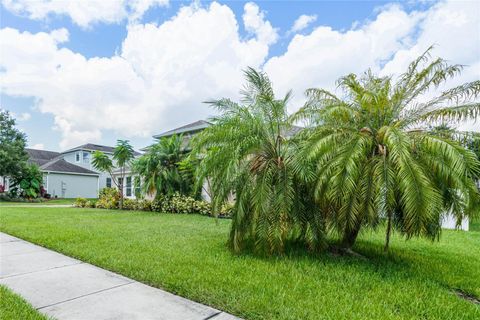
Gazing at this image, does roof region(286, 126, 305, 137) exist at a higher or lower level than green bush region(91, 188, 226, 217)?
higher

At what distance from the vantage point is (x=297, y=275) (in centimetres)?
498

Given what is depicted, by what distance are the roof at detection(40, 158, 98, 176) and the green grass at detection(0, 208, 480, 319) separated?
26860 mm

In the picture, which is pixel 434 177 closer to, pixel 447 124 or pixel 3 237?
pixel 447 124

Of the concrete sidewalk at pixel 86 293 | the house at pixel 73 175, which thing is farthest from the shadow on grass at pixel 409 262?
the house at pixel 73 175

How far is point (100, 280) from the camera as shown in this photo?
467 cm

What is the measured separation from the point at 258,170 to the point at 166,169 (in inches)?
454

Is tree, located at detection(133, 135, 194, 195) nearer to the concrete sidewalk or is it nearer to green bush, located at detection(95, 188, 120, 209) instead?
green bush, located at detection(95, 188, 120, 209)

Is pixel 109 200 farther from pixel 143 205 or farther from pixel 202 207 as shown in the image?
pixel 202 207

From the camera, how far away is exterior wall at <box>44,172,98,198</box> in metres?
31.4

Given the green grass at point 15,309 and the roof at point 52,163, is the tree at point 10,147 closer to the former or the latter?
the roof at point 52,163

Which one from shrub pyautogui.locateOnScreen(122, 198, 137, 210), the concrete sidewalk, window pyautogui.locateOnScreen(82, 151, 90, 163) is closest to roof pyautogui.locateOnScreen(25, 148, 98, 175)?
window pyautogui.locateOnScreen(82, 151, 90, 163)

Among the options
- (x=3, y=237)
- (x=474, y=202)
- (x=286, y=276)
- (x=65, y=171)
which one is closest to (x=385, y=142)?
(x=474, y=202)

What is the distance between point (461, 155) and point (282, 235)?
3.37m

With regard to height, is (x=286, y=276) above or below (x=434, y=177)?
below
